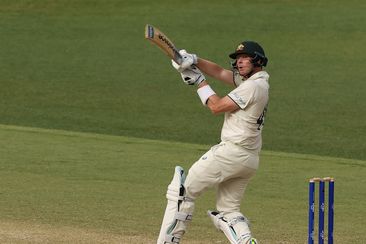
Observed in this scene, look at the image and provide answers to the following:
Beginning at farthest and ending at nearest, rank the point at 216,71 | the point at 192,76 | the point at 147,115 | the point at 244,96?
the point at 147,115
the point at 216,71
the point at 192,76
the point at 244,96

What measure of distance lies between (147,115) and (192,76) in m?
11.5

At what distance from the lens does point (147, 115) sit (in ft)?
70.6

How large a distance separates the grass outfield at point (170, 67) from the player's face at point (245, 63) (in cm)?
842

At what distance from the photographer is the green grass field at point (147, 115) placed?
40.4 ft

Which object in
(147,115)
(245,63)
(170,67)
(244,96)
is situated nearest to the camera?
(244,96)

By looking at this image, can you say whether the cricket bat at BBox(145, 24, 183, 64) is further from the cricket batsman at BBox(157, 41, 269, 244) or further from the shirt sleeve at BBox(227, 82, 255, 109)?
the shirt sleeve at BBox(227, 82, 255, 109)

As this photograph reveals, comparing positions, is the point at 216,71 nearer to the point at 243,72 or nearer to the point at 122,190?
the point at 243,72

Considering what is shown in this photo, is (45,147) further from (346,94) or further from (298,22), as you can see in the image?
(298,22)

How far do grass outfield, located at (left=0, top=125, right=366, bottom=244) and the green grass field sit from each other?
0.02 metres

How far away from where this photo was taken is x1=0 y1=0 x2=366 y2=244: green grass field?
12.3m

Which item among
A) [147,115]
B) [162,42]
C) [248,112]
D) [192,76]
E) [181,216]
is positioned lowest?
[181,216]

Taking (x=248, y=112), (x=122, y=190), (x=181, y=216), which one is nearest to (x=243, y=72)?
(x=248, y=112)

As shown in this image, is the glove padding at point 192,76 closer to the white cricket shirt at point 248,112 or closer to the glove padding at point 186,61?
the glove padding at point 186,61

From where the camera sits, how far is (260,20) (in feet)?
102
